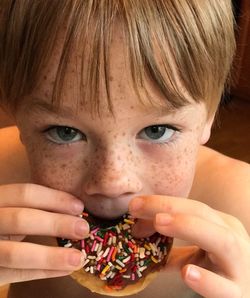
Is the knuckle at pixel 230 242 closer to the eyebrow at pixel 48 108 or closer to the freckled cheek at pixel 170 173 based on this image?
the freckled cheek at pixel 170 173

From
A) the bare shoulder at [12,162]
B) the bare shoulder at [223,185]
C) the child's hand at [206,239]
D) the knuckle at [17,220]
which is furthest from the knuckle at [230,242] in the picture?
the bare shoulder at [12,162]

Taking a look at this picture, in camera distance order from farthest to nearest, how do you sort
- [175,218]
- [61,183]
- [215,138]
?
1. [215,138]
2. [61,183]
3. [175,218]

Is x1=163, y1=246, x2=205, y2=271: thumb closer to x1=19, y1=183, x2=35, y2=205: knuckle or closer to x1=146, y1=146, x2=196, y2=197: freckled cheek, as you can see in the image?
x1=146, y1=146, x2=196, y2=197: freckled cheek

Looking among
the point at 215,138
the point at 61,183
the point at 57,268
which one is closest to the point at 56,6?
the point at 61,183

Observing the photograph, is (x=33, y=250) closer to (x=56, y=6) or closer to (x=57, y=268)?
(x=57, y=268)

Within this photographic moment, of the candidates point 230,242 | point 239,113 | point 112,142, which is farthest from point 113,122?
point 239,113

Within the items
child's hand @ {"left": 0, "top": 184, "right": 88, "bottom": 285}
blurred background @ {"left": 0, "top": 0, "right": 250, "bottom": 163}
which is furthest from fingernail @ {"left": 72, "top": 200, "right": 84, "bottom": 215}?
blurred background @ {"left": 0, "top": 0, "right": 250, "bottom": 163}

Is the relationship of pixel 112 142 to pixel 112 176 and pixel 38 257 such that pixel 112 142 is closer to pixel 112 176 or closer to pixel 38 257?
pixel 112 176

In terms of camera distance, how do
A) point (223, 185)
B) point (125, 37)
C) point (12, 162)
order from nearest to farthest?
point (125, 37), point (223, 185), point (12, 162)
